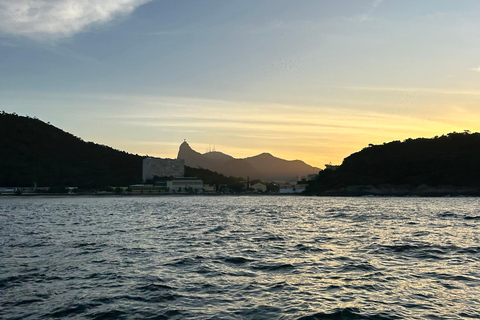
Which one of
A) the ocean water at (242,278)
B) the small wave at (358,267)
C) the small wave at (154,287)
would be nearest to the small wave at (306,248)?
the ocean water at (242,278)

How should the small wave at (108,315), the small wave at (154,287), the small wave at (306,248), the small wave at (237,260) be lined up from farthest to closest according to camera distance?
the small wave at (306,248) → the small wave at (237,260) → the small wave at (154,287) → the small wave at (108,315)

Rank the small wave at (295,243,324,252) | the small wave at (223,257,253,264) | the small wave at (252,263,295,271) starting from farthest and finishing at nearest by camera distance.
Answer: the small wave at (295,243,324,252), the small wave at (223,257,253,264), the small wave at (252,263,295,271)

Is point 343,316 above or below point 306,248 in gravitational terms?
below

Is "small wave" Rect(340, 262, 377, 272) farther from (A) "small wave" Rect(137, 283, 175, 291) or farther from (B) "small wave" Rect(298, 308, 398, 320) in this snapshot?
(A) "small wave" Rect(137, 283, 175, 291)

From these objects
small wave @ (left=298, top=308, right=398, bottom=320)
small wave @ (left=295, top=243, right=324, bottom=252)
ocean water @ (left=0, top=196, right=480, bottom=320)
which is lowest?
small wave @ (left=298, top=308, right=398, bottom=320)

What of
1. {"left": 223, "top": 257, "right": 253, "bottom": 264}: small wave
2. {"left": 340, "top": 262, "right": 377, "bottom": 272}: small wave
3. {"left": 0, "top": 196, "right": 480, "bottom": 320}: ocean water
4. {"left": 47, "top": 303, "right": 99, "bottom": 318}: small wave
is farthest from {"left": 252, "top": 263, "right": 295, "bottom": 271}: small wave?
{"left": 47, "top": 303, "right": 99, "bottom": 318}: small wave

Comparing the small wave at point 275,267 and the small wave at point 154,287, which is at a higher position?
the small wave at point 275,267

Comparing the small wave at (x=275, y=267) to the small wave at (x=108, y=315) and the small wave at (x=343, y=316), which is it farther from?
the small wave at (x=108, y=315)

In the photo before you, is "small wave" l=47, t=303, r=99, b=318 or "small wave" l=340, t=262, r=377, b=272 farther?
"small wave" l=340, t=262, r=377, b=272

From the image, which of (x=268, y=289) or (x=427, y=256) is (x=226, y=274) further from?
(x=427, y=256)

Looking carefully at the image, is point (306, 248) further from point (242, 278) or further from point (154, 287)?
point (154, 287)

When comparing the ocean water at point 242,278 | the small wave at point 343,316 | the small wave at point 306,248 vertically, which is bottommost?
the small wave at point 343,316

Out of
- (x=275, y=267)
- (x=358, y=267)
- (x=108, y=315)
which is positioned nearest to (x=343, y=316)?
(x=108, y=315)

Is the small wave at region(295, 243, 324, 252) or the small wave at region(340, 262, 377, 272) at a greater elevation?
the small wave at region(295, 243, 324, 252)
